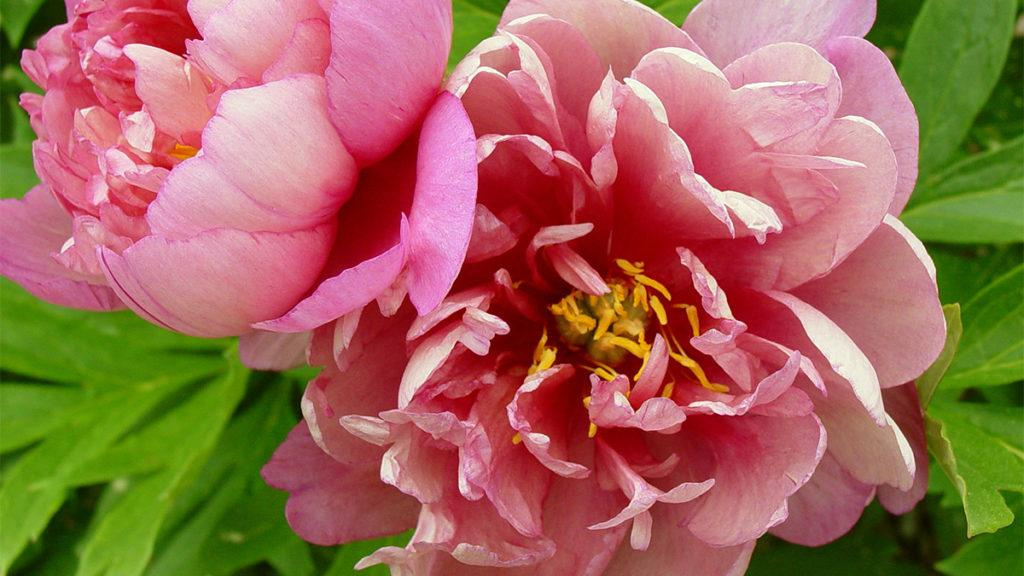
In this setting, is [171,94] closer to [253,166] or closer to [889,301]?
[253,166]

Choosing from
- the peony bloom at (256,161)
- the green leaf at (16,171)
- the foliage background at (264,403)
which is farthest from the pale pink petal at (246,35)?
the green leaf at (16,171)

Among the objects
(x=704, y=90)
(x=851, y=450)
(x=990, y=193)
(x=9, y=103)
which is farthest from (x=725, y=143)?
(x=9, y=103)

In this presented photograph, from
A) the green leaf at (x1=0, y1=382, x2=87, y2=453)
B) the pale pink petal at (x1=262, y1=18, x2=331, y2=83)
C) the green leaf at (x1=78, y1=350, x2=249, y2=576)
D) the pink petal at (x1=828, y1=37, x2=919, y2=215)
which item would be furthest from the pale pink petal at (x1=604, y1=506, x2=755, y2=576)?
the green leaf at (x1=0, y1=382, x2=87, y2=453)

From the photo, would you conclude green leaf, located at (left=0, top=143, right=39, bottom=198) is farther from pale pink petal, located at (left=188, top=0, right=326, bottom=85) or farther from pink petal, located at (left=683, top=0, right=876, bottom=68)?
pink petal, located at (left=683, top=0, right=876, bottom=68)

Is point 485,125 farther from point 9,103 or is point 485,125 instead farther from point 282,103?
point 9,103

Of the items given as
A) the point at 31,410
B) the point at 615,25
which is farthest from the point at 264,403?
the point at 615,25

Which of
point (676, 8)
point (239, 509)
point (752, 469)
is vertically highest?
point (676, 8)
